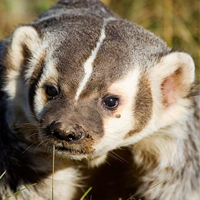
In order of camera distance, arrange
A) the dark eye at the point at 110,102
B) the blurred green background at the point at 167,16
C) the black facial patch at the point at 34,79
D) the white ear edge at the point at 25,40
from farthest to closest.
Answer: the blurred green background at the point at 167,16 → the white ear edge at the point at 25,40 → the black facial patch at the point at 34,79 → the dark eye at the point at 110,102

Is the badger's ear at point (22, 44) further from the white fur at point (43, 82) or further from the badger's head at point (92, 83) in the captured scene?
the white fur at point (43, 82)

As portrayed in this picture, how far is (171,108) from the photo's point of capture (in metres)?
2.86

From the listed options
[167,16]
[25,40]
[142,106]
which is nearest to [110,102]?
[142,106]

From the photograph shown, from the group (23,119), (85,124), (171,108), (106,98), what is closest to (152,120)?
(171,108)

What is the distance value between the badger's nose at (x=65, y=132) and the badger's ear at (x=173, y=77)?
2.15ft

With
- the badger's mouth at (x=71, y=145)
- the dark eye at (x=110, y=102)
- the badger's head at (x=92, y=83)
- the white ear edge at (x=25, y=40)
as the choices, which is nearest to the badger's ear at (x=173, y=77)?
the badger's head at (x=92, y=83)

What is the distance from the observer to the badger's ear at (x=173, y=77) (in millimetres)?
2754

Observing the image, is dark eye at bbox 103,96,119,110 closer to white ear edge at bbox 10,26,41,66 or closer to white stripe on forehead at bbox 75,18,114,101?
white stripe on forehead at bbox 75,18,114,101

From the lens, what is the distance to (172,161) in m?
3.06

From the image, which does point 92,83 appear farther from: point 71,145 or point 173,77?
point 173,77

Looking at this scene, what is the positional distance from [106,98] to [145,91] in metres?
0.28

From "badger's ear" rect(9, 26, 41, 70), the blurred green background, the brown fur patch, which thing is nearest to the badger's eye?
"badger's ear" rect(9, 26, 41, 70)

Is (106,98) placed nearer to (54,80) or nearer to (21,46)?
(54,80)

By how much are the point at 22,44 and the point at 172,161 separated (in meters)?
1.26
